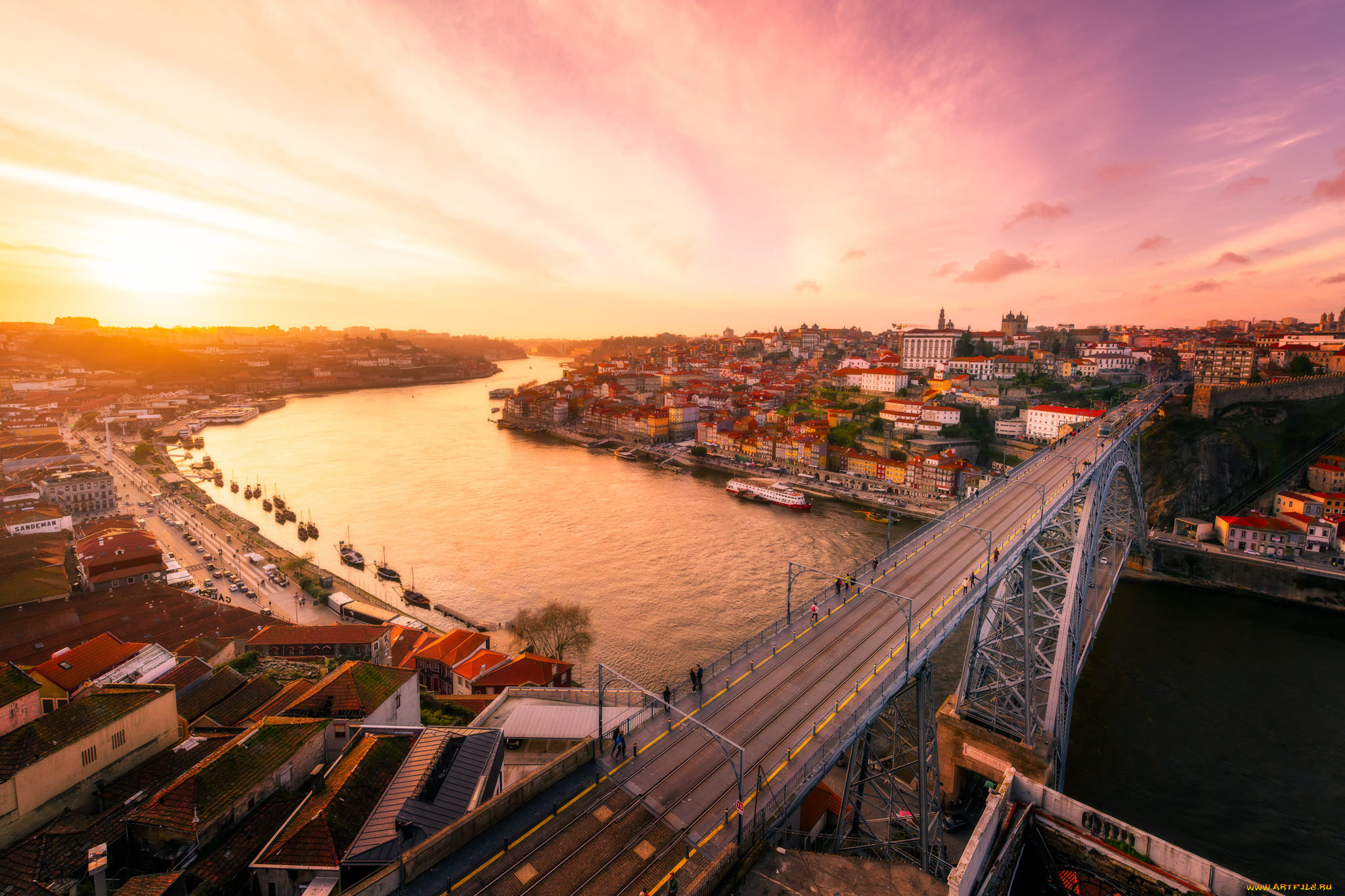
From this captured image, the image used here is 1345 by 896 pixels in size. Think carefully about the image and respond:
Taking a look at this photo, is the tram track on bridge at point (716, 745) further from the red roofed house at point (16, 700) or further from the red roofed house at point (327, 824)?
the red roofed house at point (16, 700)

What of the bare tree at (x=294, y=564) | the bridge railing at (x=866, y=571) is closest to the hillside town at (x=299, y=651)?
the bare tree at (x=294, y=564)

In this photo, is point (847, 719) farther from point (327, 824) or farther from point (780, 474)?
point (780, 474)

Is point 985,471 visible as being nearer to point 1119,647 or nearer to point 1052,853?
point 1119,647

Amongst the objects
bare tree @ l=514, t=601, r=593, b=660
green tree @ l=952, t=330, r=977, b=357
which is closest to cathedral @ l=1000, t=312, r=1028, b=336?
green tree @ l=952, t=330, r=977, b=357

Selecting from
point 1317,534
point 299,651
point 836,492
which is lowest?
point 836,492

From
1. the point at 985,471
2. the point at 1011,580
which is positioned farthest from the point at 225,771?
the point at 985,471

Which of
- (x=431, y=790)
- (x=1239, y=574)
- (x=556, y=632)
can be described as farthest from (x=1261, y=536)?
(x=431, y=790)
